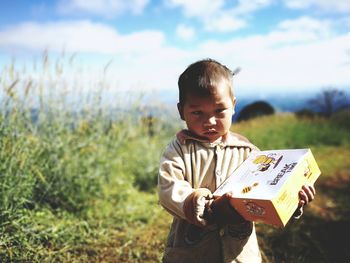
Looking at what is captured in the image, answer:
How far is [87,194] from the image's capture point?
4.05 meters

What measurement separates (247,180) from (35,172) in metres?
2.61

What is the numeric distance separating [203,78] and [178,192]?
540mm

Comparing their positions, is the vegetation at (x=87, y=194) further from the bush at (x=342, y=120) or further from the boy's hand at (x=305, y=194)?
the bush at (x=342, y=120)

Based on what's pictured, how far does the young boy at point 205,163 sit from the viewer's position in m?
1.74

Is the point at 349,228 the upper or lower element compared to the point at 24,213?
lower

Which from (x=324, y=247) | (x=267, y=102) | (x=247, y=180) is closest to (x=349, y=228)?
(x=324, y=247)

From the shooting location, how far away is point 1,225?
2855mm

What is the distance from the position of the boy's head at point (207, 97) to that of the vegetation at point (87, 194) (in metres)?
1.65

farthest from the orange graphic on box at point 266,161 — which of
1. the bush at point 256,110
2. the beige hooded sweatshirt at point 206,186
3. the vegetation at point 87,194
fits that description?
the bush at point 256,110

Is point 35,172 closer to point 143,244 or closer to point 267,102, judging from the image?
point 143,244

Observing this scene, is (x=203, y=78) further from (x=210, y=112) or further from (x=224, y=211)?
(x=224, y=211)

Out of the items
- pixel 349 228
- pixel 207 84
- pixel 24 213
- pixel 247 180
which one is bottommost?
pixel 349 228

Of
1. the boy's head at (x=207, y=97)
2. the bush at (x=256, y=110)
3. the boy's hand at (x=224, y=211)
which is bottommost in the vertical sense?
the bush at (x=256, y=110)

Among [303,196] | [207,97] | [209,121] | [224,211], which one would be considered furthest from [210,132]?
[303,196]
